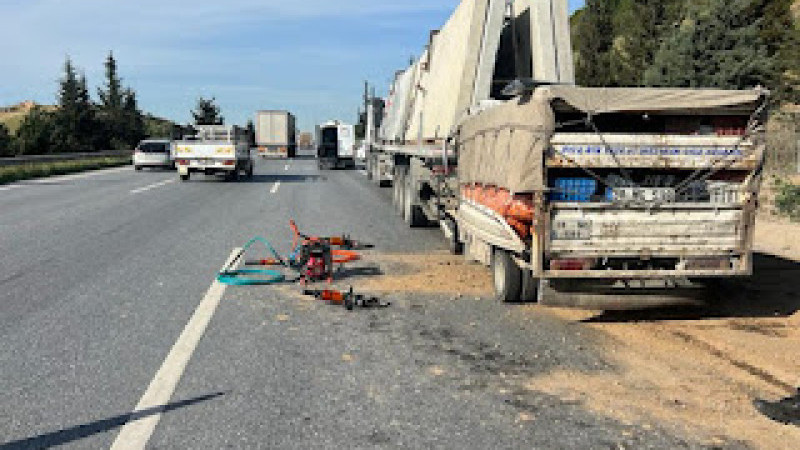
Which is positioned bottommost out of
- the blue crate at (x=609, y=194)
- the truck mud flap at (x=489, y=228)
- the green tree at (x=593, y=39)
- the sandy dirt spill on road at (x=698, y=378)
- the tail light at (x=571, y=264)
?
the sandy dirt spill on road at (x=698, y=378)

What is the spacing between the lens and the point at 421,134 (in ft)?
41.2

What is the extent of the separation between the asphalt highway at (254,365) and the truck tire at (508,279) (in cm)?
21

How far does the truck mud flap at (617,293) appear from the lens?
5977 millimetres

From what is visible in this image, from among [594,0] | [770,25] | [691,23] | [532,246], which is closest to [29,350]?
[532,246]

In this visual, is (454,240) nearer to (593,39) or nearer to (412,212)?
(412,212)

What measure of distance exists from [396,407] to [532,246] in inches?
94.7

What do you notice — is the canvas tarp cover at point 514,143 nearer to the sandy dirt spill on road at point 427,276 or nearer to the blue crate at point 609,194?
the blue crate at point 609,194

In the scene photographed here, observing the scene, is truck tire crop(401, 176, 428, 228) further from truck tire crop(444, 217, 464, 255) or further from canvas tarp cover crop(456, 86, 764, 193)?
canvas tarp cover crop(456, 86, 764, 193)

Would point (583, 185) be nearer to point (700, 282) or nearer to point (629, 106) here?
point (629, 106)

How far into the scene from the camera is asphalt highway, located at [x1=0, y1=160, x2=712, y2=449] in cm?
373

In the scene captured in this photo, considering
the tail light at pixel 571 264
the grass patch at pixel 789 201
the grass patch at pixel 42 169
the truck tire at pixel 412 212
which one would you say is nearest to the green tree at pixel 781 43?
the grass patch at pixel 789 201

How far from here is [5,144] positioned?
4281 cm

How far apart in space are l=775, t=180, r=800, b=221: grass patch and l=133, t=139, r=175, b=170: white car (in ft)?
92.9

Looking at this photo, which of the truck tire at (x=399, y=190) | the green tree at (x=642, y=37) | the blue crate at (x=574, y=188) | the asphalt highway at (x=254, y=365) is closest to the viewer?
the asphalt highway at (x=254, y=365)
